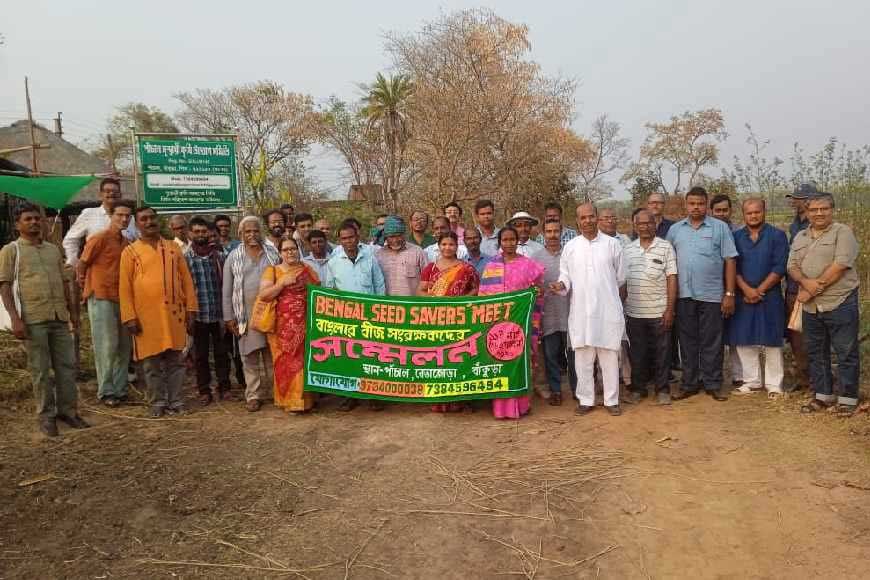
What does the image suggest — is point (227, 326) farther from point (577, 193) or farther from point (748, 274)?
point (577, 193)

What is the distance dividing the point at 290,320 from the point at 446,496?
2.36 meters

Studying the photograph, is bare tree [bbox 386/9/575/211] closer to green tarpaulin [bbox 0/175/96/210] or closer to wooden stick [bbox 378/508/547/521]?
green tarpaulin [bbox 0/175/96/210]

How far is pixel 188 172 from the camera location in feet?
27.7

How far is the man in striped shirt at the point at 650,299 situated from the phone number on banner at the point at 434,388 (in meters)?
1.35

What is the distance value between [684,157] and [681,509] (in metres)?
37.0

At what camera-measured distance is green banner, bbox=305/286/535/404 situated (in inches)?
201

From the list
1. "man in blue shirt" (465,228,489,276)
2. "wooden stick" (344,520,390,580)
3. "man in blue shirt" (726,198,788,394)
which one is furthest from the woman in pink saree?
"wooden stick" (344,520,390,580)

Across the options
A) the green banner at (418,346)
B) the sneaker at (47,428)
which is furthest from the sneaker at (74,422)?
the green banner at (418,346)

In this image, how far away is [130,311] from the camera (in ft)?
17.1

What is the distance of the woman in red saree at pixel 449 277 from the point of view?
5.17 metres

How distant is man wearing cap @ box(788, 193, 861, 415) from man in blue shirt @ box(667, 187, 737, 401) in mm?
544

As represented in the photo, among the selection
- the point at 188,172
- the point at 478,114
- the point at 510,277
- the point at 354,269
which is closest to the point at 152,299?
the point at 354,269

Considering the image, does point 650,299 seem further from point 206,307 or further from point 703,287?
point 206,307

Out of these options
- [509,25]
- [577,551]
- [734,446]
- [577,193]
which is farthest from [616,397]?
[577,193]
